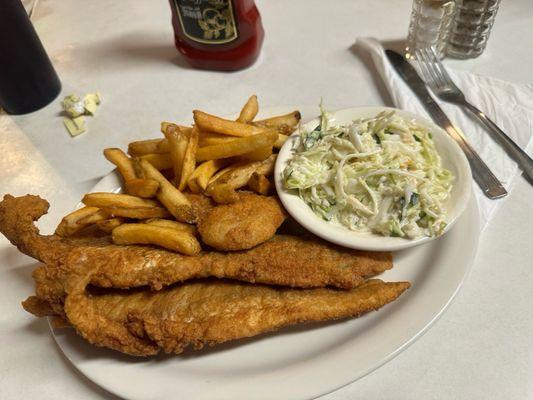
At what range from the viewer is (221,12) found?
266cm

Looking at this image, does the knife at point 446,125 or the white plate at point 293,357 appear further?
the knife at point 446,125

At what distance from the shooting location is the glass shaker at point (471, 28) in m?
2.59

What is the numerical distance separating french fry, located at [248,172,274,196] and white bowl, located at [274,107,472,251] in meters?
0.05

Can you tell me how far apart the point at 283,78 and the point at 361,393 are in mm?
2068

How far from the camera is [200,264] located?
162 centimetres

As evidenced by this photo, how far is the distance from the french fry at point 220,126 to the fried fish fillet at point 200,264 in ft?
1.79

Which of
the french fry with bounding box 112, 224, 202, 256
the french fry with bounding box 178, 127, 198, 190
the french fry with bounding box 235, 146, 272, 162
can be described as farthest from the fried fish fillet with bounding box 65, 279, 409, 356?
the french fry with bounding box 235, 146, 272, 162

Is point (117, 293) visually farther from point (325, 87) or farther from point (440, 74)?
point (440, 74)

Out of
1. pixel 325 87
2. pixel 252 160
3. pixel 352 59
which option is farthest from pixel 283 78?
pixel 252 160

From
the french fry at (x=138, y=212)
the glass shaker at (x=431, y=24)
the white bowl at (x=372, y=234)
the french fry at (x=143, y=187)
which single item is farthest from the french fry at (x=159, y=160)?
the glass shaker at (x=431, y=24)

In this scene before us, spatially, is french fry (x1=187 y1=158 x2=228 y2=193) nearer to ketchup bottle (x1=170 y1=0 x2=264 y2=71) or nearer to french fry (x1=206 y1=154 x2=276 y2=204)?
french fry (x1=206 y1=154 x2=276 y2=204)

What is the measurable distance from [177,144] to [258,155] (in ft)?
1.14

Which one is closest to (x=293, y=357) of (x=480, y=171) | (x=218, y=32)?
(x=480, y=171)

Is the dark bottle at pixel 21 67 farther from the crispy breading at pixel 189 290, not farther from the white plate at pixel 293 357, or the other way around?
the white plate at pixel 293 357
